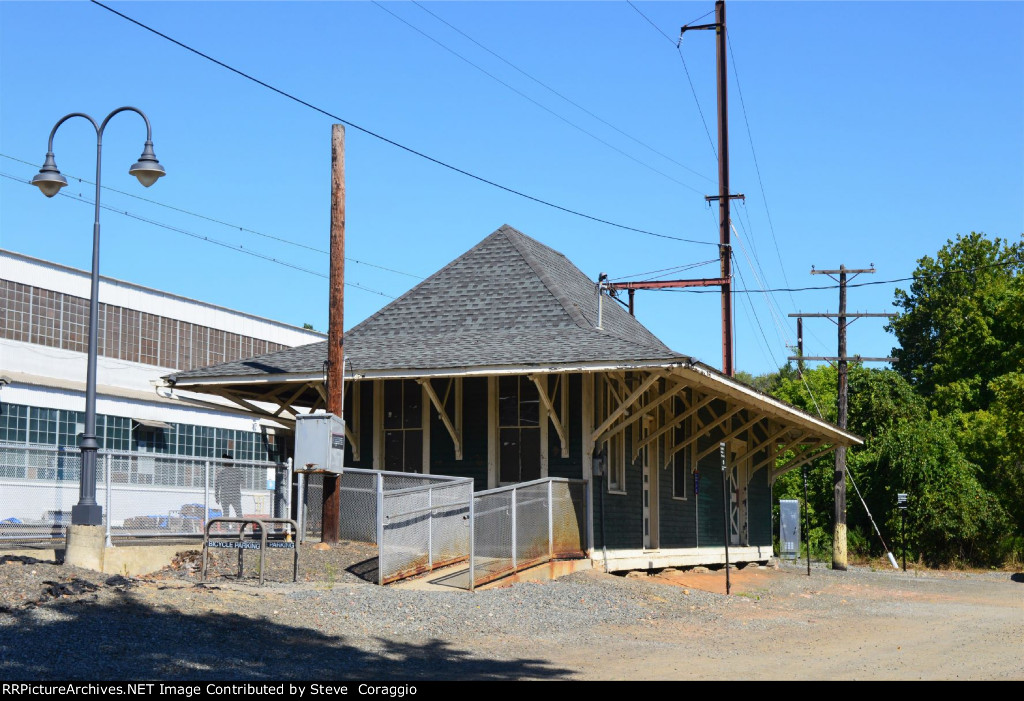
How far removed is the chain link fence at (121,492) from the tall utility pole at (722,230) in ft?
47.9

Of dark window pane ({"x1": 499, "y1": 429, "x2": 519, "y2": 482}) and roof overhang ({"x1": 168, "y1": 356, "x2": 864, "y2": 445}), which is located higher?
roof overhang ({"x1": 168, "y1": 356, "x2": 864, "y2": 445})

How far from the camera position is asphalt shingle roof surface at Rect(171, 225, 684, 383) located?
70.1 ft

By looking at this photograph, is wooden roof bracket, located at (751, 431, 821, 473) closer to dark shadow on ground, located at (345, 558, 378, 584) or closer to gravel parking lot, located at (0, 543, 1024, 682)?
gravel parking lot, located at (0, 543, 1024, 682)

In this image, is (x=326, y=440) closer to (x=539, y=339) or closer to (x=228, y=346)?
(x=539, y=339)

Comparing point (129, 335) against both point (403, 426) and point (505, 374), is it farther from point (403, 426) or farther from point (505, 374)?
point (505, 374)

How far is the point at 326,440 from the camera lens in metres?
20.0

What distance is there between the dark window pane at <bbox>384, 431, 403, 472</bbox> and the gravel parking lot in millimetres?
3458

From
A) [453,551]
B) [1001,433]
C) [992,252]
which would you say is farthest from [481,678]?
[992,252]

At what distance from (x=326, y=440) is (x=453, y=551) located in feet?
9.37

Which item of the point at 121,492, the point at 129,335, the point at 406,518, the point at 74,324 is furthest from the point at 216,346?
the point at 406,518

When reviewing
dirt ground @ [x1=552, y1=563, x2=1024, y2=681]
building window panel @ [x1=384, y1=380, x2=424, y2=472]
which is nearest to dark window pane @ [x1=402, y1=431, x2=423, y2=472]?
building window panel @ [x1=384, y1=380, x2=424, y2=472]

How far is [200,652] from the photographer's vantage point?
38.0 feet

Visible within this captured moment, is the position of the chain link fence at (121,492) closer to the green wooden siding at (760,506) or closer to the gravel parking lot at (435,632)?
the gravel parking lot at (435,632)

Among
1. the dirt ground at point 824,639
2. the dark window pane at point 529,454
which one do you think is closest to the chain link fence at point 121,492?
the dark window pane at point 529,454
